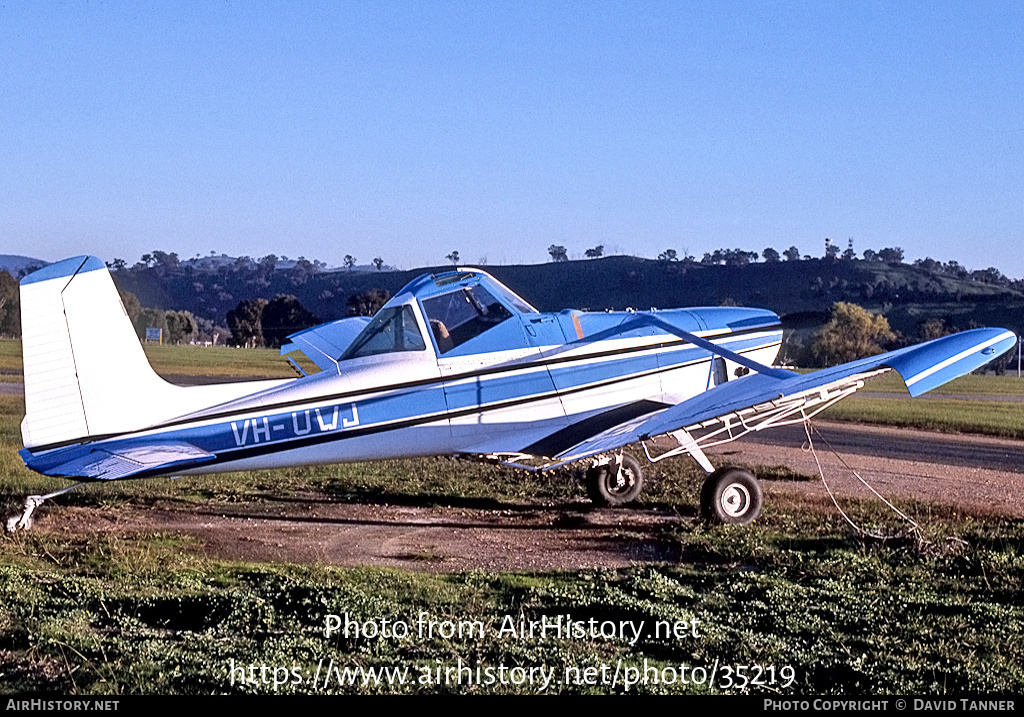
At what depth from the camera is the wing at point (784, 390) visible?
9852 mm

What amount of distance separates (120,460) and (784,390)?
19.8 feet

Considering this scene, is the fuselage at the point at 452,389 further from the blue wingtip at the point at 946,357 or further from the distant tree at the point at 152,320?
the distant tree at the point at 152,320

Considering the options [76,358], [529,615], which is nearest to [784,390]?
[529,615]

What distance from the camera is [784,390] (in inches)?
393

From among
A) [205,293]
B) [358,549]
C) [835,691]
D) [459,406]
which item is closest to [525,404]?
[459,406]

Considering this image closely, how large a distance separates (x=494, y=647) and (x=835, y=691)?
1.76 metres

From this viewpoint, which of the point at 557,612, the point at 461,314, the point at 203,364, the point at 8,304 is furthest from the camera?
the point at 8,304

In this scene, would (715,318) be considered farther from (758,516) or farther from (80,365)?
(80,365)

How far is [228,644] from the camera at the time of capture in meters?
5.67

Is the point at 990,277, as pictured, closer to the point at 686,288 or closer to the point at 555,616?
the point at 686,288

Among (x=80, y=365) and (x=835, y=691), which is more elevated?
(x=80, y=365)

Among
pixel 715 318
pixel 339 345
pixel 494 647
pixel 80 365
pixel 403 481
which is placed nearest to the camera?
pixel 494 647

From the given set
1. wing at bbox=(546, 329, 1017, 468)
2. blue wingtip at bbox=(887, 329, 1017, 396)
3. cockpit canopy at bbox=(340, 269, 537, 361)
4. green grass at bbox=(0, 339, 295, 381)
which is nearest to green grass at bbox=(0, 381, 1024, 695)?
wing at bbox=(546, 329, 1017, 468)

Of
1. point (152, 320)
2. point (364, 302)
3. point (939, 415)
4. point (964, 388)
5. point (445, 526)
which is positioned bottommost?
point (964, 388)
